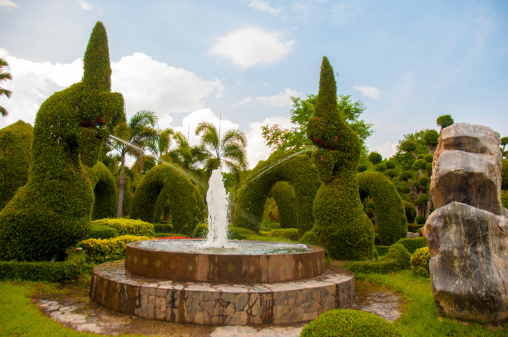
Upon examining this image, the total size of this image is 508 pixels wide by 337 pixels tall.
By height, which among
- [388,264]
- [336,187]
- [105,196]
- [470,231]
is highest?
[336,187]

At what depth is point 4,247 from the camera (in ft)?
24.1

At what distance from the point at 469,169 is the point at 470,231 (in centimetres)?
94

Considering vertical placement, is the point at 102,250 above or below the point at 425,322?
above

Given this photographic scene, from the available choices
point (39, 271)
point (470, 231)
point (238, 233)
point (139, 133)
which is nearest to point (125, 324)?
point (39, 271)

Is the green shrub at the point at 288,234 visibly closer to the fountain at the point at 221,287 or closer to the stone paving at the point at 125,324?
the fountain at the point at 221,287

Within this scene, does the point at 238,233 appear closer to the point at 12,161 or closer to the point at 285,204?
the point at 285,204

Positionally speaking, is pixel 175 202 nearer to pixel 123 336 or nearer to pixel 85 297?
pixel 85 297

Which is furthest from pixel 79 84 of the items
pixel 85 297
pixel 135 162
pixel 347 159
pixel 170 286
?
pixel 135 162

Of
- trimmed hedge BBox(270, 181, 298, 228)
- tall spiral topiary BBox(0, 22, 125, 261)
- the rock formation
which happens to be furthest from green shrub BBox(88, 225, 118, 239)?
the rock formation

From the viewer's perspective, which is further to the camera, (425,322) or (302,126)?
(302,126)

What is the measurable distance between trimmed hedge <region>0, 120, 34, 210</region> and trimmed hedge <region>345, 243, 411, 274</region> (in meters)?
10.6

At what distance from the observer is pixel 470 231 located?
467 centimetres

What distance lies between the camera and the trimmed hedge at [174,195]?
15.6 metres

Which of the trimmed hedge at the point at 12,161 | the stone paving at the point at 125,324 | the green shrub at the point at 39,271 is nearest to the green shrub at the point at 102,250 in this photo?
the green shrub at the point at 39,271
